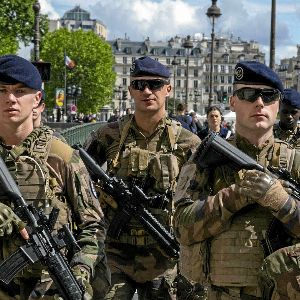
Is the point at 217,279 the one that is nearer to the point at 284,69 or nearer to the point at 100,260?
the point at 100,260

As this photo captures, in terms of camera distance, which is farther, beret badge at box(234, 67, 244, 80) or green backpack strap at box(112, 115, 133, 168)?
green backpack strap at box(112, 115, 133, 168)

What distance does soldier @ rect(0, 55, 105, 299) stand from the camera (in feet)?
13.6

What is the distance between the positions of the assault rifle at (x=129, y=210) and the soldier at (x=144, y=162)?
0.22 feet

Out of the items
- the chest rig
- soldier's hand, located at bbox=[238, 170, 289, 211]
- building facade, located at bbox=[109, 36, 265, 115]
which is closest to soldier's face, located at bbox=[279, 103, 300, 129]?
the chest rig

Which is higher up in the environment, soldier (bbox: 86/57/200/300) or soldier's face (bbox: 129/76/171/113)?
soldier's face (bbox: 129/76/171/113)

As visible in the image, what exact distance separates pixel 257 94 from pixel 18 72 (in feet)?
4.31

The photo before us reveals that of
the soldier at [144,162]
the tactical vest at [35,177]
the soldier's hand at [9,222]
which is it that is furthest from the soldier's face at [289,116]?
the soldier's hand at [9,222]

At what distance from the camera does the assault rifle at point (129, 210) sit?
19.3 feet

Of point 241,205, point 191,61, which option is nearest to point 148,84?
point 241,205

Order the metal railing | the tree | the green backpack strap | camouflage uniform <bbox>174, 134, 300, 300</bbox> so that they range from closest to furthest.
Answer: camouflage uniform <bbox>174, 134, 300, 300</bbox> < the green backpack strap < the metal railing < the tree

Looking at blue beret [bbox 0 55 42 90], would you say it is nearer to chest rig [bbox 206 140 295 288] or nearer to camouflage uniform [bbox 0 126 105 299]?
camouflage uniform [bbox 0 126 105 299]

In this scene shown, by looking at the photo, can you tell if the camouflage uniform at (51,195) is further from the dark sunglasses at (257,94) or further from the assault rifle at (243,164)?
the dark sunglasses at (257,94)

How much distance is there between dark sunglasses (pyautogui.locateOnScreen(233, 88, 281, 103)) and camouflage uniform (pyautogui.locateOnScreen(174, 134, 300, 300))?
0.30 m

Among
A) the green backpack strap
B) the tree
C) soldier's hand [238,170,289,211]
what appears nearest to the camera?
soldier's hand [238,170,289,211]
